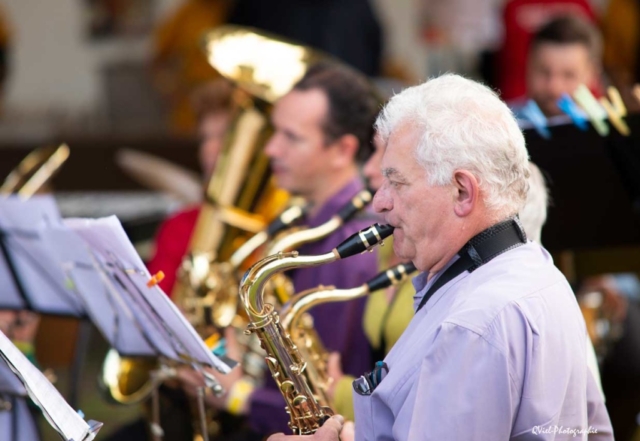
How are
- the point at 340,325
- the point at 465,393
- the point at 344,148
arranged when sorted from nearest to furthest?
1. the point at 465,393
2. the point at 340,325
3. the point at 344,148

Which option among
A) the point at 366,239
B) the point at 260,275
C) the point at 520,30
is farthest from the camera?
the point at 520,30

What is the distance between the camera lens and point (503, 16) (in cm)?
664

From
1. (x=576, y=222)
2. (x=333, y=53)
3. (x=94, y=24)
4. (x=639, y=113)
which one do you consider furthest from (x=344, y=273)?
(x=94, y=24)

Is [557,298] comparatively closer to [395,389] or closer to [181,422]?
[395,389]

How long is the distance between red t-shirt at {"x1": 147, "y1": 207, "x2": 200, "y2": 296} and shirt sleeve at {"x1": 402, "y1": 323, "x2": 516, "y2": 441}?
216cm

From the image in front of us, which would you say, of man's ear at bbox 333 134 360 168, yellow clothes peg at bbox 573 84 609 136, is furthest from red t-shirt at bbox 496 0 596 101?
yellow clothes peg at bbox 573 84 609 136

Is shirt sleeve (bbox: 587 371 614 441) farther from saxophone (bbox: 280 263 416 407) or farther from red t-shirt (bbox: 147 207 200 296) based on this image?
red t-shirt (bbox: 147 207 200 296)

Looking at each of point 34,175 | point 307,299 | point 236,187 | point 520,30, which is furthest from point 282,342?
point 520,30

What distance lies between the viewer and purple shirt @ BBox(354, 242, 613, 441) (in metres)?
1.67

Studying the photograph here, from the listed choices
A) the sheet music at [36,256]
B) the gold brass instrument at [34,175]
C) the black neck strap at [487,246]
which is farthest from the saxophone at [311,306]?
the gold brass instrument at [34,175]

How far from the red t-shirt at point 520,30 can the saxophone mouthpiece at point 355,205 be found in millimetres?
3758

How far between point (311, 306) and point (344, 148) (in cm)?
86

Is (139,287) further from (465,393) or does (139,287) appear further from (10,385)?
(465,393)

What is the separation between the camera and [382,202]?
1887 millimetres
